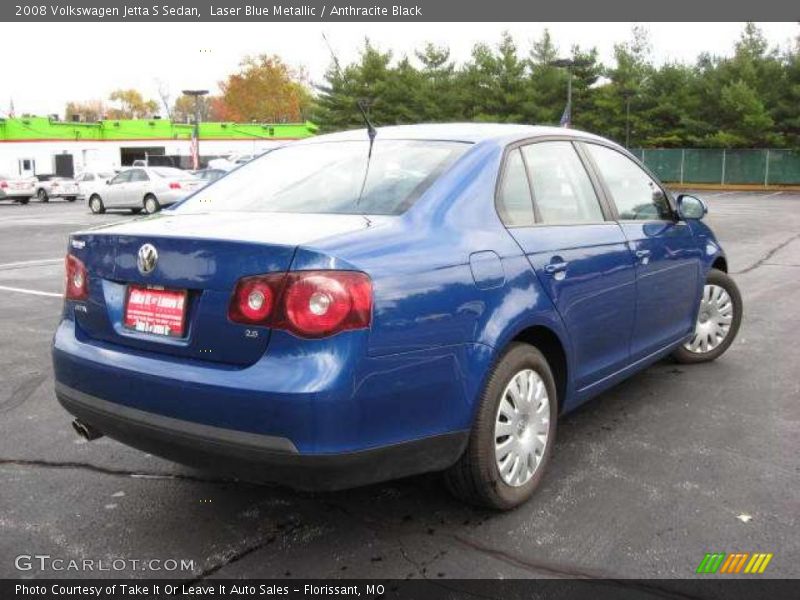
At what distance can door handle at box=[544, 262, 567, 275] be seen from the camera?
11.4 feet

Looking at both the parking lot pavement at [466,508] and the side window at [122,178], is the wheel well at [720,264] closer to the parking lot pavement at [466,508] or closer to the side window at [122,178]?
the parking lot pavement at [466,508]

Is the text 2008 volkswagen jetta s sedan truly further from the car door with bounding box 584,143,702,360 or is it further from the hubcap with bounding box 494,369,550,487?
the car door with bounding box 584,143,702,360

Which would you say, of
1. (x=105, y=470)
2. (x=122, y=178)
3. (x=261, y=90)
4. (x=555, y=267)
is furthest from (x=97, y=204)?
(x=261, y=90)

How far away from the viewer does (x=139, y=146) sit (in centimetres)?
6150

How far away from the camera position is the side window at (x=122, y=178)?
25594mm

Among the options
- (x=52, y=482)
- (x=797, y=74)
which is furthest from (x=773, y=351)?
(x=797, y=74)

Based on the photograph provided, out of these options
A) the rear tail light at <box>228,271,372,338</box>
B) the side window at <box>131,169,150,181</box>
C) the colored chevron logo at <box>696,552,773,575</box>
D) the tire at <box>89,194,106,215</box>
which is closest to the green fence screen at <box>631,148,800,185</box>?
the side window at <box>131,169,150,181</box>

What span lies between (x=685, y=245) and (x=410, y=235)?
2595mm

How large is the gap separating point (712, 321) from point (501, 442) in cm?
304

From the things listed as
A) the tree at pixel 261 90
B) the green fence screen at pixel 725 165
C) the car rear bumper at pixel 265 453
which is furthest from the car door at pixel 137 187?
the tree at pixel 261 90

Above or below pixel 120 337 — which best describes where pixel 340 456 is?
below

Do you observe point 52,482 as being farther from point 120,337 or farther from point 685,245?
point 685,245

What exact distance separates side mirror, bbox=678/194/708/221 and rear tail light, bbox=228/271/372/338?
3035 mm

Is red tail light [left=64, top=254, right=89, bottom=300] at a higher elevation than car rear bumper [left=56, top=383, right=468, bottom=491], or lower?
higher
